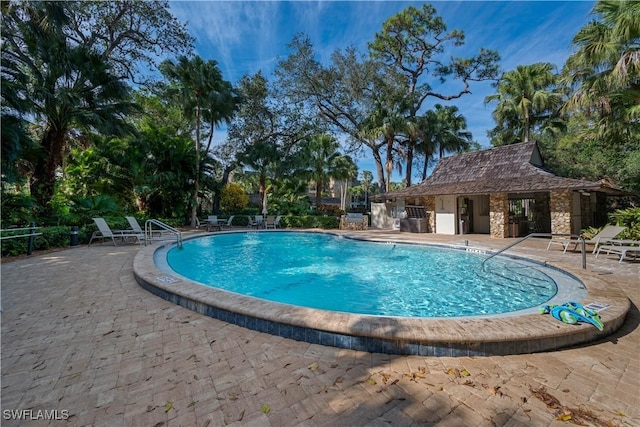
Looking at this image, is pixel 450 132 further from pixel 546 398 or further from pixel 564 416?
pixel 564 416

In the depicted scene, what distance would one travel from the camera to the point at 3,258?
8.04 m

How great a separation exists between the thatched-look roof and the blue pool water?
17.4 ft

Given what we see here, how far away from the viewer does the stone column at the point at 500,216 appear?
13.8 meters

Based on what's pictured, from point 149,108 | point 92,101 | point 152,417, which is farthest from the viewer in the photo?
point 149,108

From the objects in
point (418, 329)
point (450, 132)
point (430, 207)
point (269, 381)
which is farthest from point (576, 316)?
point (450, 132)

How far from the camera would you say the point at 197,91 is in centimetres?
1847

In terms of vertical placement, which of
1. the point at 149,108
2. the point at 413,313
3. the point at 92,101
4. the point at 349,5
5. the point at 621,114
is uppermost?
the point at 349,5

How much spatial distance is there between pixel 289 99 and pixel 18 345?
80.3ft

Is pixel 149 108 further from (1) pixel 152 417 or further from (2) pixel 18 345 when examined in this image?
(1) pixel 152 417

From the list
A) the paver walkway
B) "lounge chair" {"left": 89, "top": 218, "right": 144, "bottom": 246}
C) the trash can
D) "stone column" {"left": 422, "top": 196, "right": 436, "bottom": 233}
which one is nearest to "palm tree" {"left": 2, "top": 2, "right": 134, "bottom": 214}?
the trash can

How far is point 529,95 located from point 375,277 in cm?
2175

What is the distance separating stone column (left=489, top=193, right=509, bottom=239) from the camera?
13766mm

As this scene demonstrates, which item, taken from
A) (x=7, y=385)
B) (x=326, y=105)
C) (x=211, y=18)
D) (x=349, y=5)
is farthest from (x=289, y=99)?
(x=7, y=385)

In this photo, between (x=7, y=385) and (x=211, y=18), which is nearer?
(x=7, y=385)
